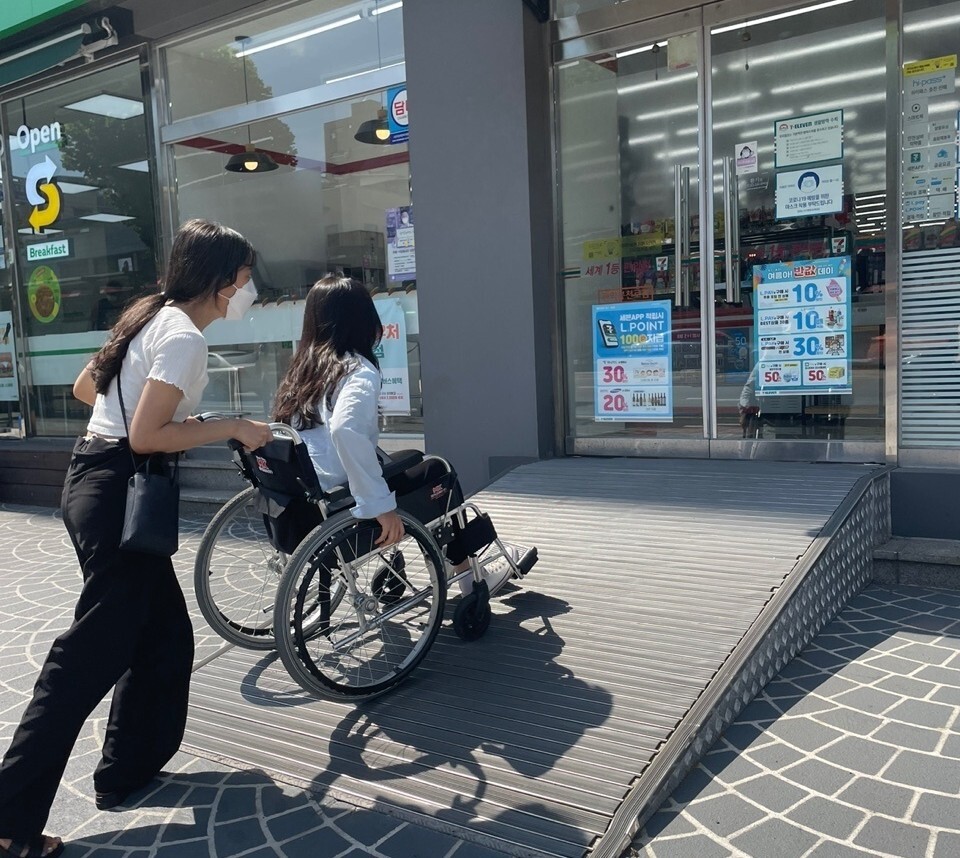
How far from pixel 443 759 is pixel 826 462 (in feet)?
10.7

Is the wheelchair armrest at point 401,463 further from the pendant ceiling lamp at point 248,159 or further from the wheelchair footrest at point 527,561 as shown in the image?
the pendant ceiling lamp at point 248,159

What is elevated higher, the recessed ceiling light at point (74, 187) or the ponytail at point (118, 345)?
the recessed ceiling light at point (74, 187)

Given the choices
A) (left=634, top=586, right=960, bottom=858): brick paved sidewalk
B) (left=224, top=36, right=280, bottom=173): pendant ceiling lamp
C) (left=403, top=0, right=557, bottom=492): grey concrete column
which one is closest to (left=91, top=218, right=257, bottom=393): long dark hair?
(left=634, top=586, right=960, bottom=858): brick paved sidewalk

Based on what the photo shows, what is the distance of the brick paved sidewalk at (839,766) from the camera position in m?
2.23

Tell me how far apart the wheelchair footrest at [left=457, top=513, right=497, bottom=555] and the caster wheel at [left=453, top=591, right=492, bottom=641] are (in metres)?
0.17

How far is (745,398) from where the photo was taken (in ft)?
17.3

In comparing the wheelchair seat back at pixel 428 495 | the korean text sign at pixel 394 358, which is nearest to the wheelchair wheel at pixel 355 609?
the wheelchair seat back at pixel 428 495

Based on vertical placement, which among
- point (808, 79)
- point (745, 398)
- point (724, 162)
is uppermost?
point (808, 79)

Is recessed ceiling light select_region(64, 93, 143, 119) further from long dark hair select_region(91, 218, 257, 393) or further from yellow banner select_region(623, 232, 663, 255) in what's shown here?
long dark hair select_region(91, 218, 257, 393)

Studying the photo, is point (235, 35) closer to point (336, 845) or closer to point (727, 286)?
point (727, 286)

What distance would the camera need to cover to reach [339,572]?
288 cm

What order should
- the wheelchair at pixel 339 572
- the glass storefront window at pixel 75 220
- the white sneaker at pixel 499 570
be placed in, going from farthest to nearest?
the glass storefront window at pixel 75 220
the white sneaker at pixel 499 570
the wheelchair at pixel 339 572

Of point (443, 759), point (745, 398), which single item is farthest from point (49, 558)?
point (745, 398)

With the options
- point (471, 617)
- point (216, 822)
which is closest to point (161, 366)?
point (216, 822)
